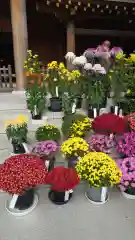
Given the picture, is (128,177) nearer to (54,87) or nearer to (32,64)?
(54,87)

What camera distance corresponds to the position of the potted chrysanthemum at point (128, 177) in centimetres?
162

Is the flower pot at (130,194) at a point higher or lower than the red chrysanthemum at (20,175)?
lower

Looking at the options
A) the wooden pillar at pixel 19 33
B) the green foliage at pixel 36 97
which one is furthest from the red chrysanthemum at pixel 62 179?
the wooden pillar at pixel 19 33

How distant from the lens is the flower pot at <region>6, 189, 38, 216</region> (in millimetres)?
1596

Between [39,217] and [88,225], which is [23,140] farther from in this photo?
[88,225]

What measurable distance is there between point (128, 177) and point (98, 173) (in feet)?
0.86

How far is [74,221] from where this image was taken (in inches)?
61.2

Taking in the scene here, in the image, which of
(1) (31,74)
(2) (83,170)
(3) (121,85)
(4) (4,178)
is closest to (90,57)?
(3) (121,85)

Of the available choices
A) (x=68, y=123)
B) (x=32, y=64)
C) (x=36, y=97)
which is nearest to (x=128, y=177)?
(x=68, y=123)

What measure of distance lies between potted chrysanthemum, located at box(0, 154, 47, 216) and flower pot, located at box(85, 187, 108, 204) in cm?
42

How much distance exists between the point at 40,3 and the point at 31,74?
1.87 m

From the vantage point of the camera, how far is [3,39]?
648 cm

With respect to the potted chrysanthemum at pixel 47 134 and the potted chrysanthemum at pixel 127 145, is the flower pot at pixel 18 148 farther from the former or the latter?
the potted chrysanthemum at pixel 127 145

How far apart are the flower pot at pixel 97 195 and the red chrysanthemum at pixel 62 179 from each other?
0.23 metres
